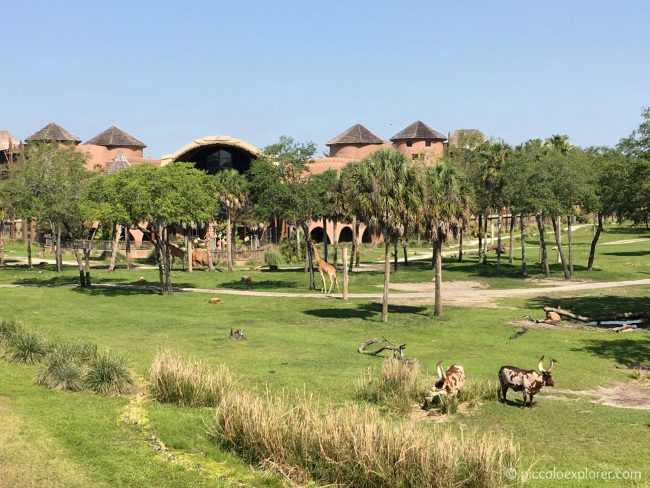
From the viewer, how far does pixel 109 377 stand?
65.7ft

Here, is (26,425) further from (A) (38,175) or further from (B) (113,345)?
(A) (38,175)

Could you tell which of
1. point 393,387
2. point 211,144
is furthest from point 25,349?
point 211,144

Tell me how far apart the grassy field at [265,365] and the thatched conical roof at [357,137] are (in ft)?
175

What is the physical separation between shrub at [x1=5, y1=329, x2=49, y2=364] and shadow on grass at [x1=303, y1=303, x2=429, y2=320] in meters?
16.4

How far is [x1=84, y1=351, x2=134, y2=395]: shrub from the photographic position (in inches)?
773

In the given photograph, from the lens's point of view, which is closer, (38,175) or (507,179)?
(38,175)

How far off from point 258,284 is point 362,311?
50.4 feet

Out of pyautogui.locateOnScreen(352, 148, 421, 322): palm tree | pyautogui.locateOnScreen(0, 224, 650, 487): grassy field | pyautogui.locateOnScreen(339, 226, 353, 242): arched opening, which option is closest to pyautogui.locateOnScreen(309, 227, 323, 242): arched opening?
pyautogui.locateOnScreen(339, 226, 353, 242): arched opening

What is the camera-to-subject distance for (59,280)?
52656mm

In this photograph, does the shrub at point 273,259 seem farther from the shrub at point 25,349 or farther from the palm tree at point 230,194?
the shrub at point 25,349

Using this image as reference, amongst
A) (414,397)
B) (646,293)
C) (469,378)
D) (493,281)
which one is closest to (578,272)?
(493,281)

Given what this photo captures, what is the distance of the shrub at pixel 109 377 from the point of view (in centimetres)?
1962

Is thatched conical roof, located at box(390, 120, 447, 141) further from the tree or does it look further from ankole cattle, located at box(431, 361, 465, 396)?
ankole cattle, located at box(431, 361, 465, 396)

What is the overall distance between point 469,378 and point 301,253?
49.8 metres
